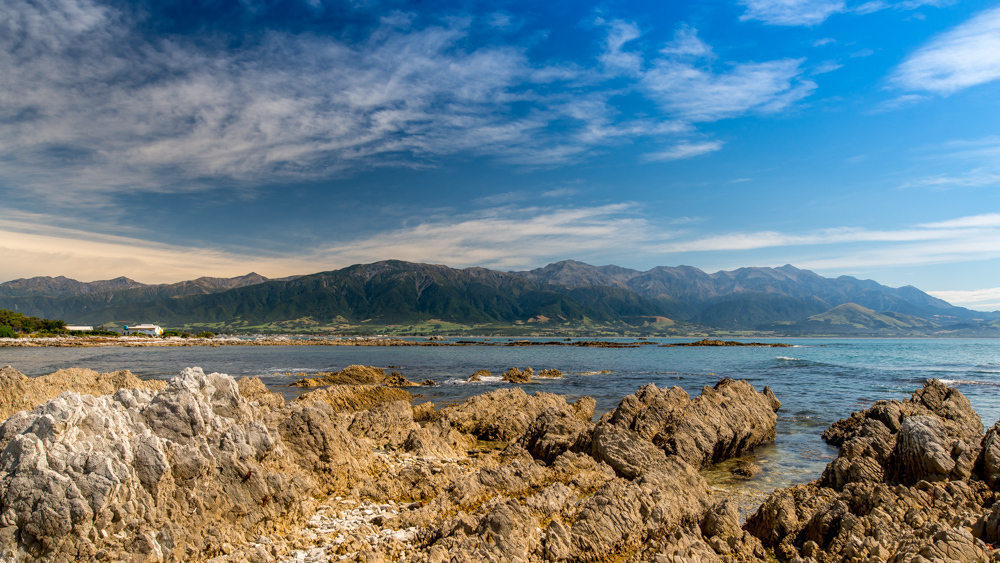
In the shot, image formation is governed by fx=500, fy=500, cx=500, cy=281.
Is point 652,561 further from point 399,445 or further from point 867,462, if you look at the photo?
point 399,445

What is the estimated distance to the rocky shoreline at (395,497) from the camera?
6.66 meters

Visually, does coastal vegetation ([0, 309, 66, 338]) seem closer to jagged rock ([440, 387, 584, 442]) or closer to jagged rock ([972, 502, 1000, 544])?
jagged rock ([440, 387, 584, 442])

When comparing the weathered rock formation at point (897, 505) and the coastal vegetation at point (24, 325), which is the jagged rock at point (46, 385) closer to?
the weathered rock formation at point (897, 505)

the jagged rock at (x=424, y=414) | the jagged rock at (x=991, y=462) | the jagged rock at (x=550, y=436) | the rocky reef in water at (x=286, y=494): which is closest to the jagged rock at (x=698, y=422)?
the jagged rock at (x=550, y=436)

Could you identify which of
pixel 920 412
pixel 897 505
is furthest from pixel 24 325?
pixel 920 412

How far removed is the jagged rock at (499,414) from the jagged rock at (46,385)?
9850 millimetres

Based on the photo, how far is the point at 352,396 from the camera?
24719 mm

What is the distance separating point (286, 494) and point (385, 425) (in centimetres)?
684

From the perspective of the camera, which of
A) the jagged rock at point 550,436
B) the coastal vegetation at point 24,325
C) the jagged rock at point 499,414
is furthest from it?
the coastal vegetation at point 24,325

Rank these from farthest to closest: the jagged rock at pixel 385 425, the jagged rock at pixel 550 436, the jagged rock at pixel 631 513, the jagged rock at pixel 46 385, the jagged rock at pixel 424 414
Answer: the jagged rock at pixel 424 414 < the jagged rock at pixel 385 425 < the jagged rock at pixel 46 385 < the jagged rock at pixel 550 436 < the jagged rock at pixel 631 513

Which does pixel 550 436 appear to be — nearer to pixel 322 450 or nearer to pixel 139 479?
pixel 322 450

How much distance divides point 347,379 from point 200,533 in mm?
31827

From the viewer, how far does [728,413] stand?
16172 mm

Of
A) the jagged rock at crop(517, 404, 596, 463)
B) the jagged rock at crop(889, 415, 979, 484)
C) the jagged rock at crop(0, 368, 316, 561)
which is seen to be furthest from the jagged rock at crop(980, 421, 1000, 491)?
the jagged rock at crop(0, 368, 316, 561)
